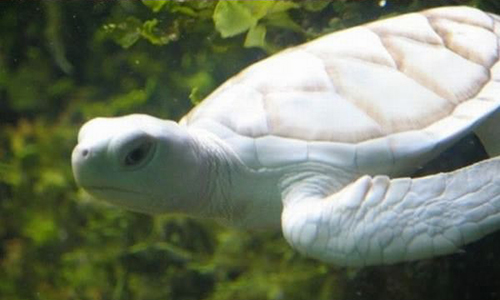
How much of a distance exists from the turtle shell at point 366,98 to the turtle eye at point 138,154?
0.31 meters

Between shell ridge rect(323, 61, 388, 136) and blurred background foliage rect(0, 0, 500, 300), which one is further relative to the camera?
blurred background foliage rect(0, 0, 500, 300)

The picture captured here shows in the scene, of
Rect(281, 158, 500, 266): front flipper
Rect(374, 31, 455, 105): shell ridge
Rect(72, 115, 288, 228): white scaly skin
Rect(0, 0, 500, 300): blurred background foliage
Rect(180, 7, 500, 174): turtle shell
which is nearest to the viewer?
Rect(281, 158, 500, 266): front flipper

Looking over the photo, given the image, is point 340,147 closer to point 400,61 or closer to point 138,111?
point 400,61

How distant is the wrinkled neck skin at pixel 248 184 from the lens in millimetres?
2250

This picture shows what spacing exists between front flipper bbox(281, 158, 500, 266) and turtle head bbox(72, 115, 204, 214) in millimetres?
406

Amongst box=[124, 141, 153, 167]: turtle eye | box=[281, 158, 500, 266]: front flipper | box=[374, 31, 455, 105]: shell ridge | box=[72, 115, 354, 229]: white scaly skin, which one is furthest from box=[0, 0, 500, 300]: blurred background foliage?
box=[124, 141, 153, 167]: turtle eye

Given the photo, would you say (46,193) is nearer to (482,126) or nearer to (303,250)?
(303,250)

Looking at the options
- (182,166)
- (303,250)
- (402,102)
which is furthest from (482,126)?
(182,166)

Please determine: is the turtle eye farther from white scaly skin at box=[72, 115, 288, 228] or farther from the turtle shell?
the turtle shell

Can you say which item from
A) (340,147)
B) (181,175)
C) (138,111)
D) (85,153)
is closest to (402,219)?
(340,147)

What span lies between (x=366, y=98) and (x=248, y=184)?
48 cm

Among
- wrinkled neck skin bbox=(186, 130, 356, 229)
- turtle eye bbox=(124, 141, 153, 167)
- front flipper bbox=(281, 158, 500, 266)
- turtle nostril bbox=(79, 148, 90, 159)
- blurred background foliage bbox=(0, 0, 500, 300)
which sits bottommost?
blurred background foliage bbox=(0, 0, 500, 300)

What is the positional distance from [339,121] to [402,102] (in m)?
0.23

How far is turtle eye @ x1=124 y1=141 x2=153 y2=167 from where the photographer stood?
2.09 metres
